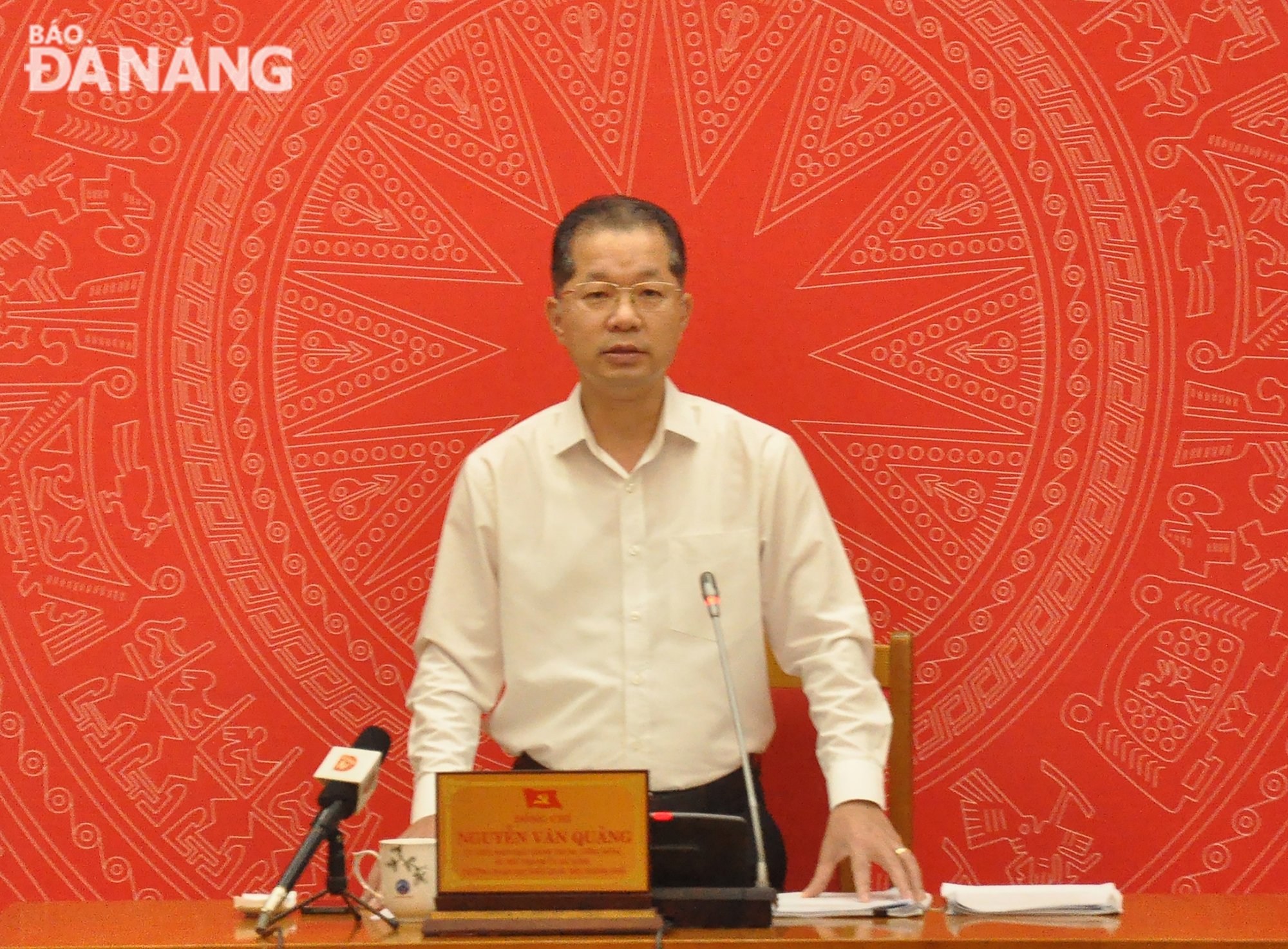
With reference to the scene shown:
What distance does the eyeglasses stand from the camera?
2.53m

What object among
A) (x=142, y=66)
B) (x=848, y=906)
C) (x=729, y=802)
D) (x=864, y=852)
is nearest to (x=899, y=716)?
(x=729, y=802)

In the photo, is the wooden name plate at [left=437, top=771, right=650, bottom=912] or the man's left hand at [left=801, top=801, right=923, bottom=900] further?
the man's left hand at [left=801, top=801, right=923, bottom=900]

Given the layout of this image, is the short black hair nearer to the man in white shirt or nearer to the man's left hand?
the man in white shirt

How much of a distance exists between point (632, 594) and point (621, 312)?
50 cm

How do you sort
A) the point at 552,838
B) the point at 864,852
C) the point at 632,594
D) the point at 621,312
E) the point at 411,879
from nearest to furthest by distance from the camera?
the point at 552,838
the point at 411,879
the point at 864,852
the point at 621,312
the point at 632,594

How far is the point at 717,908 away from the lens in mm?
1794

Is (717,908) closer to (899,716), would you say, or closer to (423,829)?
(423,829)

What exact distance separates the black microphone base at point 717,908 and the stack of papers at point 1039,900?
280mm

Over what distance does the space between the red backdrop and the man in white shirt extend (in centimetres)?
33

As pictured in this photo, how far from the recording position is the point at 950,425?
2.94 m

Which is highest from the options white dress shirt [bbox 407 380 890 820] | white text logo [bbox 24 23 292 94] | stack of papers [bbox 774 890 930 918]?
white text logo [bbox 24 23 292 94]

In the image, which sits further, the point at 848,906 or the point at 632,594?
the point at 632,594

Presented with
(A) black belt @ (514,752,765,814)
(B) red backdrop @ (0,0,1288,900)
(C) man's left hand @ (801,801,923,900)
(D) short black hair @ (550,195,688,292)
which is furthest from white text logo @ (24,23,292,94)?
(C) man's left hand @ (801,801,923,900)

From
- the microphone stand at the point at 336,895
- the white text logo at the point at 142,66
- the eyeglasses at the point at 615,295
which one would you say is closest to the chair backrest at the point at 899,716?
the eyeglasses at the point at 615,295
